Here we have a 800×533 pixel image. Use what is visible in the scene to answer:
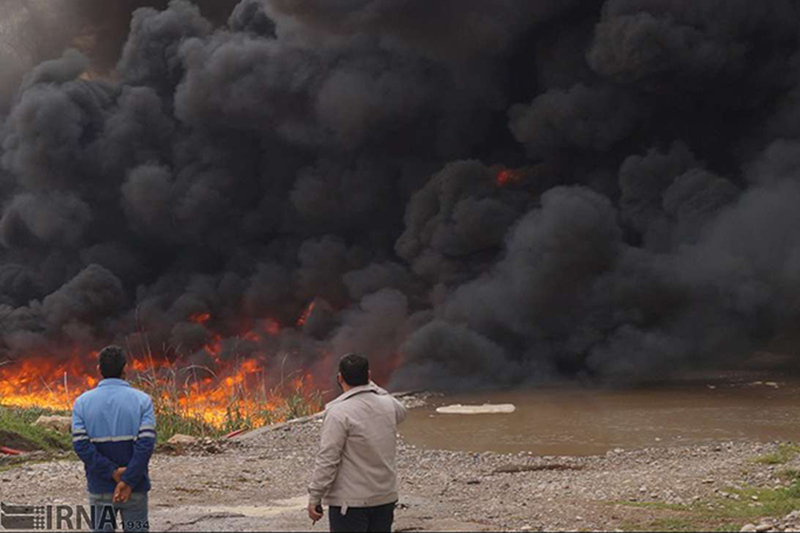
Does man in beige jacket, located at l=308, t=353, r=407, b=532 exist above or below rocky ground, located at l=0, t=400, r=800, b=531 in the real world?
above

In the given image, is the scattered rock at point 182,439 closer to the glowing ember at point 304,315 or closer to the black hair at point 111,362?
the black hair at point 111,362

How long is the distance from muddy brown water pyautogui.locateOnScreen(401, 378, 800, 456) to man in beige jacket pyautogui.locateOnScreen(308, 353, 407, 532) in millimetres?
8487

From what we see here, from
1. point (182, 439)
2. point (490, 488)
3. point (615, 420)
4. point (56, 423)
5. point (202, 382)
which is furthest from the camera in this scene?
point (202, 382)

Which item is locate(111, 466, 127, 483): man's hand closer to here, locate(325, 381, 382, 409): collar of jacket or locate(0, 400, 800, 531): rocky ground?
locate(325, 381, 382, 409): collar of jacket

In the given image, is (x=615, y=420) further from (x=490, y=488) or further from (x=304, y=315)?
(x=304, y=315)

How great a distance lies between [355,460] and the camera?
19.3 ft

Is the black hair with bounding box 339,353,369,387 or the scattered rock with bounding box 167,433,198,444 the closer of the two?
the black hair with bounding box 339,353,369,387

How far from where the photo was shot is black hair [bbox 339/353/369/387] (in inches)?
235

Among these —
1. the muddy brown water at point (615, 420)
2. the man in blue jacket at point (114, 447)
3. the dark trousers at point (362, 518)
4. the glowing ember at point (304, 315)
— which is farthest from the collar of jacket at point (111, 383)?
the glowing ember at point (304, 315)

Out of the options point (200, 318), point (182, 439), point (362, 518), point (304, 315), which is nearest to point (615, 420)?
point (182, 439)

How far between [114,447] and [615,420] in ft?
42.0

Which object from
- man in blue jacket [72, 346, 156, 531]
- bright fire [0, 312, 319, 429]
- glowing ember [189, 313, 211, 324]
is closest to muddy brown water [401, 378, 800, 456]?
bright fire [0, 312, 319, 429]

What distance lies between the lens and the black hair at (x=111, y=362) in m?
6.06

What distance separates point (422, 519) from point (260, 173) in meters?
33.2
